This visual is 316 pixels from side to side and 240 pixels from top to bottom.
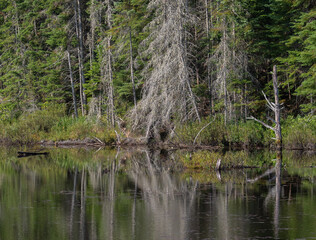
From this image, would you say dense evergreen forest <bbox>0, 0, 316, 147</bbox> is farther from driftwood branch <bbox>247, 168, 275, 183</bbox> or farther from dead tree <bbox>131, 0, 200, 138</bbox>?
driftwood branch <bbox>247, 168, 275, 183</bbox>

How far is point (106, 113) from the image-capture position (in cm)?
3616

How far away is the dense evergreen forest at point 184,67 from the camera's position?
28328 mm

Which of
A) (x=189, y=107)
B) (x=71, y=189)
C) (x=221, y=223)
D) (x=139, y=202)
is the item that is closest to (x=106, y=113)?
(x=189, y=107)

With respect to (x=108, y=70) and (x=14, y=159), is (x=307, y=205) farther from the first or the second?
(x=108, y=70)

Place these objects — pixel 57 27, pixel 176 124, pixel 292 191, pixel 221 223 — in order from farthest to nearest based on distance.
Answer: pixel 57 27 → pixel 176 124 → pixel 292 191 → pixel 221 223

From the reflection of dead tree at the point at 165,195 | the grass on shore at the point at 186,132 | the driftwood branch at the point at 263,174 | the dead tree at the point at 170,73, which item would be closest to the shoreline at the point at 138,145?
the grass on shore at the point at 186,132

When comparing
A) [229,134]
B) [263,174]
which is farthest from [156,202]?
[229,134]

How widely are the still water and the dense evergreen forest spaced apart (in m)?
7.42

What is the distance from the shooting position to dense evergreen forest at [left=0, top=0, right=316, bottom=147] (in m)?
28.3

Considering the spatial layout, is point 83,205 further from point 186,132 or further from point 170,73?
point 170,73

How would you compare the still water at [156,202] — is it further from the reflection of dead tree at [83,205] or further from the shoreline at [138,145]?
the shoreline at [138,145]

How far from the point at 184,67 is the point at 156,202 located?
624 inches

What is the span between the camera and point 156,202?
44.0 feet

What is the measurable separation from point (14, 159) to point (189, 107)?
440 inches
